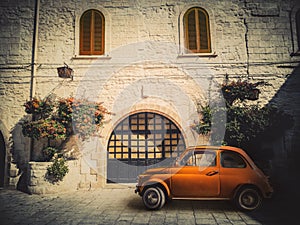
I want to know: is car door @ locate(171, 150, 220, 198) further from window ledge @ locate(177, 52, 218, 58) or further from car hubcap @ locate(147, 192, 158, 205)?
window ledge @ locate(177, 52, 218, 58)

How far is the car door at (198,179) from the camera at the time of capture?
465 cm

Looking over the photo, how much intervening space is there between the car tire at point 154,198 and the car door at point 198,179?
291mm

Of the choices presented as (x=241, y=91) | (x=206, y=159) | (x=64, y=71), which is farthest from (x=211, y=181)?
(x=64, y=71)

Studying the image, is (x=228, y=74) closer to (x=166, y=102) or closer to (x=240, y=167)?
(x=166, y=102)

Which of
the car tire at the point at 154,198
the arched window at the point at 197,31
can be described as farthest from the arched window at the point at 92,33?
the car tire at the point at 154,198

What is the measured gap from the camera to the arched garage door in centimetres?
743

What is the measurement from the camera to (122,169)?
7.43 metres

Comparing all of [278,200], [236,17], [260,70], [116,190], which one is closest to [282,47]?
[260,70]

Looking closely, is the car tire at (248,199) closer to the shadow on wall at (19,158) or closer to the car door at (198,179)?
the car door at (198,179)

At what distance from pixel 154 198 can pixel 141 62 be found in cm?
491

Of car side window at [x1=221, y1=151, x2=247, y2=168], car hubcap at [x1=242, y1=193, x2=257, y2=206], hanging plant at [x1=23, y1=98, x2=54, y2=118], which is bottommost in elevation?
car hubcap at [x1=242, y1=193, x2=257, y2=206]

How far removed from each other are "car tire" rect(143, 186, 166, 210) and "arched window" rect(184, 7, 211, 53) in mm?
5277

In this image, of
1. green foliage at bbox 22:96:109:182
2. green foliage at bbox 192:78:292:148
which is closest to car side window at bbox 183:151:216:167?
green foliage at bbox 192:78:292:148

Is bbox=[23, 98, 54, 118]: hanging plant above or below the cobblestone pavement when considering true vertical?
above
